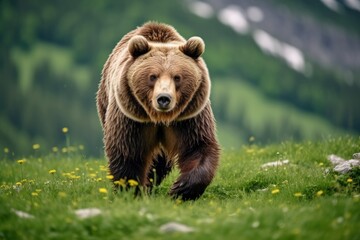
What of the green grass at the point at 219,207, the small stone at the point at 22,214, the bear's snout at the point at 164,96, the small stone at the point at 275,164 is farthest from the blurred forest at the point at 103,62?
the small stone at the point at 22,214

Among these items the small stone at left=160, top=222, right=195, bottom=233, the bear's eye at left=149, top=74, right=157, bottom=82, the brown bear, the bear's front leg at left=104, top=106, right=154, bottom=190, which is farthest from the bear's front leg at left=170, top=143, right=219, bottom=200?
the small stone at left=160, top=222, right=195, bottom=233

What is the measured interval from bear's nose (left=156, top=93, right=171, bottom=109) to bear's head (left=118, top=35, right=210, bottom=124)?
0.35 feet

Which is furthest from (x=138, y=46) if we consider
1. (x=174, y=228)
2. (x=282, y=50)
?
(x=282, y=50)

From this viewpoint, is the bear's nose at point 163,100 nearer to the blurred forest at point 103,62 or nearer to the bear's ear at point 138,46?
the bear's ear at point 138,46

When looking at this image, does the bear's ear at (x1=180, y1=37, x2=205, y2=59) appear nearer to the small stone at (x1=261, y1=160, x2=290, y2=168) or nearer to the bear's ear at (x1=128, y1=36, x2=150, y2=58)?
Answer: the bear's ear at (x1=128, y1=36, x2=150, y2=58)

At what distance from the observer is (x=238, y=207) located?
296 inches

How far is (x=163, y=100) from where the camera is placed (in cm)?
756

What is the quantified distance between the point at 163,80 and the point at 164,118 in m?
0.56

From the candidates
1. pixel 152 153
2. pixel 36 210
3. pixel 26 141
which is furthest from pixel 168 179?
pixel 26 141

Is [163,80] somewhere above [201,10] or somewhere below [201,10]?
above

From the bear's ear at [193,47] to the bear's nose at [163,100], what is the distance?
3.70 ft

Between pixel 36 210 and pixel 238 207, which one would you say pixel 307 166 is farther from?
pixel 36 210

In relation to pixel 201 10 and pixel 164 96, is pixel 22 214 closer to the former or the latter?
pixel 164 96

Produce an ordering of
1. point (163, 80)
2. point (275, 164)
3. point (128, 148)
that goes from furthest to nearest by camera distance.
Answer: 1. point (275, 164)
2. point (128, 148)
3. point (163, 80)
